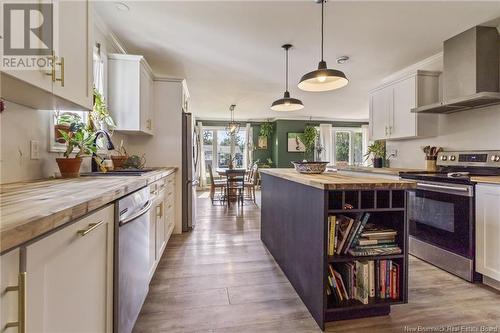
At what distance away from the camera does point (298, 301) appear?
6.20 feet

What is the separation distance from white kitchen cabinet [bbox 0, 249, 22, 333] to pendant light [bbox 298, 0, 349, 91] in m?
2.16

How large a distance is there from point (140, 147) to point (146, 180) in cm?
211

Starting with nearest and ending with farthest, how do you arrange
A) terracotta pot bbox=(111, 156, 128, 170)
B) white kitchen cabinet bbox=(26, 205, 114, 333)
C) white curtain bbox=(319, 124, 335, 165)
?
1. white kitchen cabinet bbox=(26, 205, 114, 333)
2. terracotta pot bbox=(111, 156, 128, 170)
3. white curtain bbox=(319, 124, 335, 165)

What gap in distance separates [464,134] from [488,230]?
4.74 ft

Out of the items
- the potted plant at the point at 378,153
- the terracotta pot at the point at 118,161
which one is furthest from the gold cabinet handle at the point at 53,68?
the potted plant at the point at 378,153

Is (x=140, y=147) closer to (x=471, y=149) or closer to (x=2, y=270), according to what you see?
(x=2, y=270)

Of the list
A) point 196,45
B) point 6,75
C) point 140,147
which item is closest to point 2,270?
point 6,75

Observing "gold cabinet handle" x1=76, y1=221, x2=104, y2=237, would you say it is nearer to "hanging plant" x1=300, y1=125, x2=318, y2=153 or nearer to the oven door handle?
the oven door handle

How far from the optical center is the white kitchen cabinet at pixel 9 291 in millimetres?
545

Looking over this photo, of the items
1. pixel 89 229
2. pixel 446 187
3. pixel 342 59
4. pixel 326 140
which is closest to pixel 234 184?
pixel 342 59

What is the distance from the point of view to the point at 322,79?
2.21 meters

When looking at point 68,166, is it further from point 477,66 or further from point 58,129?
point 477,66

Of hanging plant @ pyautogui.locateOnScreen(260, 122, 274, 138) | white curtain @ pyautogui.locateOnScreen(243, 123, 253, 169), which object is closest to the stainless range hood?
hanging plant @ pyautogui.locateOnScreen(260, 122, 274, 138)

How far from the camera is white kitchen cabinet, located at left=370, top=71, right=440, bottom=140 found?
3307 mm
